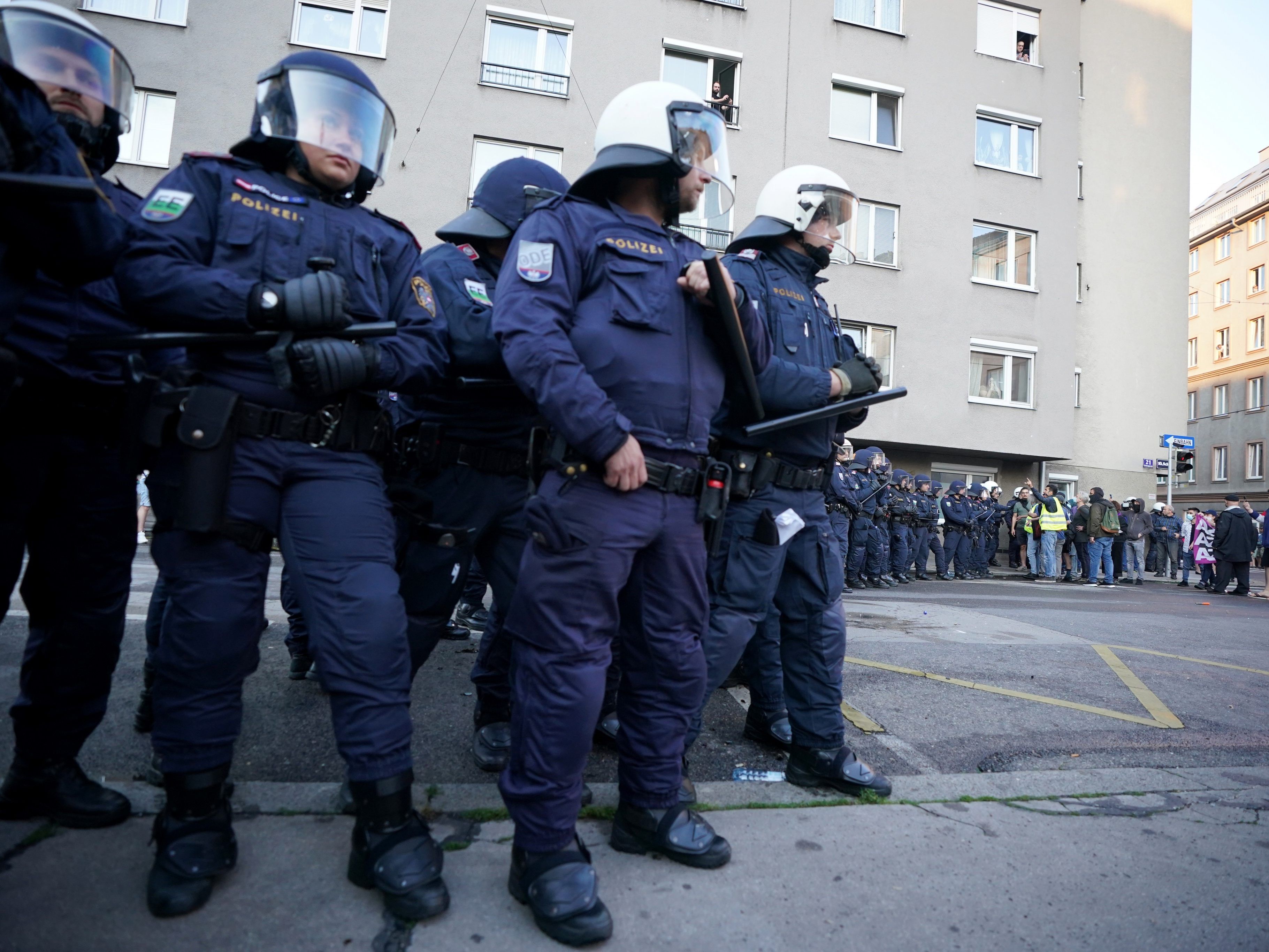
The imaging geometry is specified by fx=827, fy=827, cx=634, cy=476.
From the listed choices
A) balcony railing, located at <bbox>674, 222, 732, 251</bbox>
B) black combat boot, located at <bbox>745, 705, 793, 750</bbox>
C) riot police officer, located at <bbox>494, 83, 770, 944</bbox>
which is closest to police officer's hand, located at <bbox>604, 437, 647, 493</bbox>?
riot police officer, located at <bbox>494, 83, 770, 944</bbox>

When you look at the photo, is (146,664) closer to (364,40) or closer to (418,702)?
(418,702)

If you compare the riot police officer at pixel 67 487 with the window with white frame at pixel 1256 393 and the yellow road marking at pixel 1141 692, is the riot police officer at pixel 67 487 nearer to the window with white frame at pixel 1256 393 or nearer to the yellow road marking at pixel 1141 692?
the yellow road marking at pixel 1141 692

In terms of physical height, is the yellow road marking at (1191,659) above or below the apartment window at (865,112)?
below

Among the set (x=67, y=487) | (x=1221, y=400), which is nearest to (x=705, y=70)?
(x=67, y=487)

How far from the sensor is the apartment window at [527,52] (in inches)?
606

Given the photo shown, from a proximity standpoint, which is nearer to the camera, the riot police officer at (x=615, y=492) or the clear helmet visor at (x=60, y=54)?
the riot police officer at (x=615, y=492)

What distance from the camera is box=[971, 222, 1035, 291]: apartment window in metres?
18.0

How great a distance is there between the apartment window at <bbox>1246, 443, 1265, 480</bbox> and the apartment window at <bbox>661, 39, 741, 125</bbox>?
3273 cm

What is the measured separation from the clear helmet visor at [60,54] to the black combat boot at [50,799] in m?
1.75

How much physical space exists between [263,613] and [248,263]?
34.0 inches

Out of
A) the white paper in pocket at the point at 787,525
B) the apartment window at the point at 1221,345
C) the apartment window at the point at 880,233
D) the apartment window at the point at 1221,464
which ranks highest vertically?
the apartment window at the point at 1221,345

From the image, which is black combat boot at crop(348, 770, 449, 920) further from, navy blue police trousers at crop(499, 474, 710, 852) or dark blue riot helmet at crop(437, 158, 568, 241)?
dark blue riot helmet at crop(437, 158, 568, 241)

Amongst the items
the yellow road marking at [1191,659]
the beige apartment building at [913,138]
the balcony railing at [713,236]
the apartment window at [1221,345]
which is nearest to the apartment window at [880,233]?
the beige apartment building at [913,138]

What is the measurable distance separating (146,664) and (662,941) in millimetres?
2147
